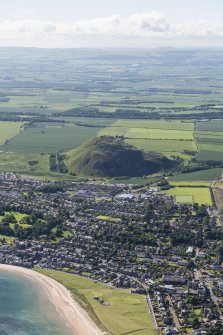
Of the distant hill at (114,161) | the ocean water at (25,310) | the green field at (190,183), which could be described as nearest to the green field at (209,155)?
the distant hill at (114,161)

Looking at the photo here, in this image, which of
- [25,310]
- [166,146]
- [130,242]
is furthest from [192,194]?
[25,310]

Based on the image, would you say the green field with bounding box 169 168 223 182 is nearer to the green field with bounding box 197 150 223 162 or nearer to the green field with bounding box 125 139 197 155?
the green field with bounding box 197 150 223 162

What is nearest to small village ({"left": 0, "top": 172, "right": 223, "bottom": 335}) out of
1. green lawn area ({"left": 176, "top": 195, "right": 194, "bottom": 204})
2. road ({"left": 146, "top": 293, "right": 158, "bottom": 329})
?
road ({"left": 146, "top": 293, "right": 158, "bottom": 329})

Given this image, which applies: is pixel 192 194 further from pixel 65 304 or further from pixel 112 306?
pixel 65 304

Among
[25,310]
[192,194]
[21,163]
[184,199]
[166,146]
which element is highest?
[166,146]

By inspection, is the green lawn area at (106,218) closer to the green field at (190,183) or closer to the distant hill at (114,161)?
the green field at (190,183)

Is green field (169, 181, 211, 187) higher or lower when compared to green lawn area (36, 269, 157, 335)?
higher
